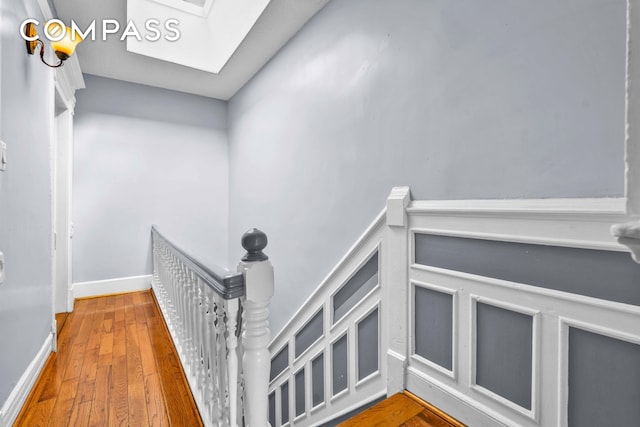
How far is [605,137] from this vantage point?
0.90 metres

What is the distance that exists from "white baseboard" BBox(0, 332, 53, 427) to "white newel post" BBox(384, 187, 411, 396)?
166 cm

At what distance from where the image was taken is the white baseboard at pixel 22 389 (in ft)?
4.33

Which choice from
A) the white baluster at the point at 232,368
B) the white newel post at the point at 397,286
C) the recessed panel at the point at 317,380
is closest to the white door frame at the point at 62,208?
the recessed panel at the point at 317,380

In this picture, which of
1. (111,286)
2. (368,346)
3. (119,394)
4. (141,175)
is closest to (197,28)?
(141,175)

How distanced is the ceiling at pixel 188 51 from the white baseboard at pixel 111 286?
2249mm

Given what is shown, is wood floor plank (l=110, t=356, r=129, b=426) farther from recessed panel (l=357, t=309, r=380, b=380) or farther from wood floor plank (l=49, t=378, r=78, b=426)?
recessed panel (l=357, t=309, r=380, b=380)

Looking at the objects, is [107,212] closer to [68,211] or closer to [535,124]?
[68,211]

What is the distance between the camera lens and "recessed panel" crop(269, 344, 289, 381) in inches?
96.4

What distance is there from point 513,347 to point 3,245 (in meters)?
2.05

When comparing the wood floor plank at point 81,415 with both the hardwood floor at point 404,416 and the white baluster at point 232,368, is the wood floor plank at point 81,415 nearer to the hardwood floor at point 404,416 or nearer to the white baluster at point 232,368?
the white baluster at point 232,368

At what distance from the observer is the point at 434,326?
1345 mm

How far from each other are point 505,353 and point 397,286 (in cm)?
49

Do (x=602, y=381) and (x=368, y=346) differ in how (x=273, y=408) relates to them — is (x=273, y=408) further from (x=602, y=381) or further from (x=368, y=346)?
(x=602, y=381)

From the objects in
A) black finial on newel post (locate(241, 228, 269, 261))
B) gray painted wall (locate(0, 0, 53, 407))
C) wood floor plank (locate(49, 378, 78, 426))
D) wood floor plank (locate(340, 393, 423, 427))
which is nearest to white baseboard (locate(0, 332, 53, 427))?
gray painted wall (locate(0, 0, 53, 407))
